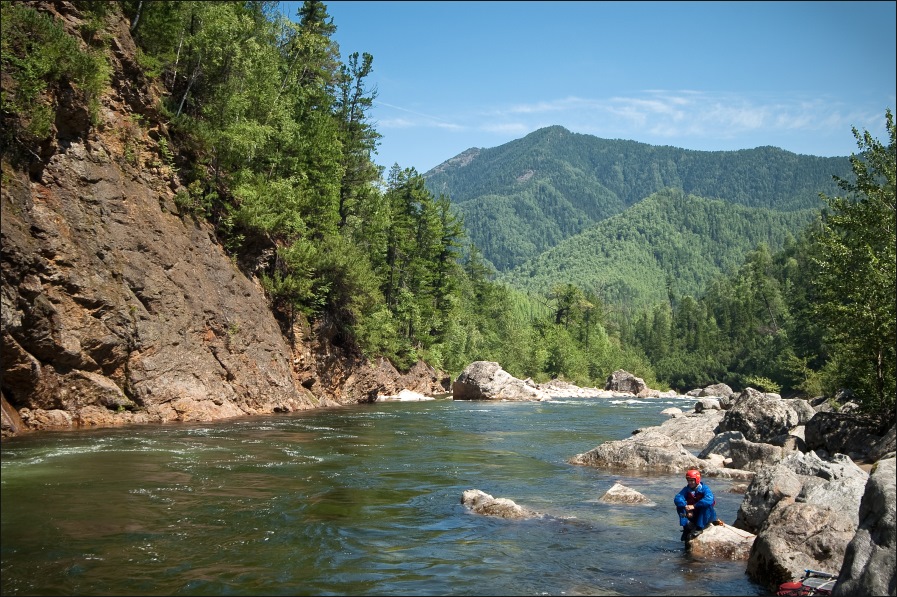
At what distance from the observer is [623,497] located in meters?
14.6

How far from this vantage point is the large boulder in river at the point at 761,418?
21922mm

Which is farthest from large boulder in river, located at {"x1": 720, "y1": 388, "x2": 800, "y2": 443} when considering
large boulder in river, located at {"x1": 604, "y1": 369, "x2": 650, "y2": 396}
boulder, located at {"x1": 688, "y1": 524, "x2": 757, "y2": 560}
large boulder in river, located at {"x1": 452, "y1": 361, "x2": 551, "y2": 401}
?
large boulder in river, located at {"x1": 604, "y1": 369, "x2": 650, "y2": 396}

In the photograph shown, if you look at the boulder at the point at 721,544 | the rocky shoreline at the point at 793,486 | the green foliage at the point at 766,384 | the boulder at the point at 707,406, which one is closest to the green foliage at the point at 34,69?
the rocky shoreline at the point at 793,486

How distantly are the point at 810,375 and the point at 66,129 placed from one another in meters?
53.2

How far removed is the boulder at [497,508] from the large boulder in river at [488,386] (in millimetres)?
39571

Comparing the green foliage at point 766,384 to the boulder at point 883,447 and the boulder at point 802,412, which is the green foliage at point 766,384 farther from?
the boulder at point 883,447

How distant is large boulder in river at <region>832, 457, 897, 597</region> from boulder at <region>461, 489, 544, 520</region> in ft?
20.4

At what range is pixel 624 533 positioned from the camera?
12.0m

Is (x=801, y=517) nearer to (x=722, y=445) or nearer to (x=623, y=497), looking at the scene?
(x=623, y=497)

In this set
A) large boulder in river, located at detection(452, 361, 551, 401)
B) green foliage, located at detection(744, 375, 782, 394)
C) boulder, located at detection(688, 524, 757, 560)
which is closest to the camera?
boulder, located at detection(688, 524, 757, 560)

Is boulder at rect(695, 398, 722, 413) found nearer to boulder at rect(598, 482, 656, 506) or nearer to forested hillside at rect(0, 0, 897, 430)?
forested hillside at rect(0, 0, 897, 430)

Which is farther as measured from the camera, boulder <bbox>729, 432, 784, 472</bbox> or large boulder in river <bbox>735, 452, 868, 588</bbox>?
boulder <bbox>729, 432, 784, 472</bbox>

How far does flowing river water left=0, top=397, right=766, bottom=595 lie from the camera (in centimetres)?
840

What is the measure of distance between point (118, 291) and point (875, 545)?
2042 cm
